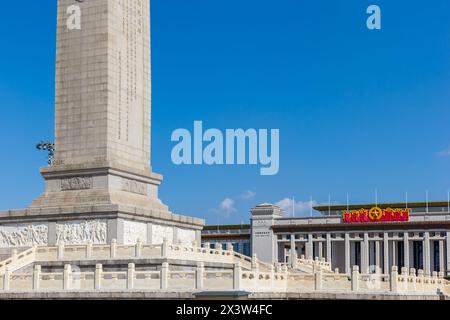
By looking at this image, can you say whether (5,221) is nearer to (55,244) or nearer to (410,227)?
(55,244)

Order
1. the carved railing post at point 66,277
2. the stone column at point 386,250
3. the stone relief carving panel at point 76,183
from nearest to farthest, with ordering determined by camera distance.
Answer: the carved railing post at point 66,277 < the stone relief carving panel at point 76,183 < the stone column at point 386,250

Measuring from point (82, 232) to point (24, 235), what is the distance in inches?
141

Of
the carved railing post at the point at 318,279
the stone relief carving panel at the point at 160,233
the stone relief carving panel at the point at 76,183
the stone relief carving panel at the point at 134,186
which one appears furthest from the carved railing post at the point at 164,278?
the stone relief carving panel at the point at 134,186

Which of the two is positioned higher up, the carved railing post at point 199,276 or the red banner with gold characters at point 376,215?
the red banner with gold characters at point 376,215

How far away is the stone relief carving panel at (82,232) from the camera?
1615 inches

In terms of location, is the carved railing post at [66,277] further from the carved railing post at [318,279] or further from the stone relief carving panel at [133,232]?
the carved railing post at [318,279]

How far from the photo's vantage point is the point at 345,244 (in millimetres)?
69875

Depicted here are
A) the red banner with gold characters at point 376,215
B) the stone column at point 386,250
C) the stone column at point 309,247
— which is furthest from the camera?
the stone column at point 309,247

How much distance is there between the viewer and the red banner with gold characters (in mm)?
67125

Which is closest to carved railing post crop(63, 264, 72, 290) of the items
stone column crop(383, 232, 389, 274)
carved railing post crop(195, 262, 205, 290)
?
carved railing post crop(195, 262, 205, 290)

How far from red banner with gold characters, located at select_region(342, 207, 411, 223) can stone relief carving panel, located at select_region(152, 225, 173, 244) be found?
2718 centimetres

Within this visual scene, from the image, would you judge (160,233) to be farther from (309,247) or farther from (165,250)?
(309,247)

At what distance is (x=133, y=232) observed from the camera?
138 ft
